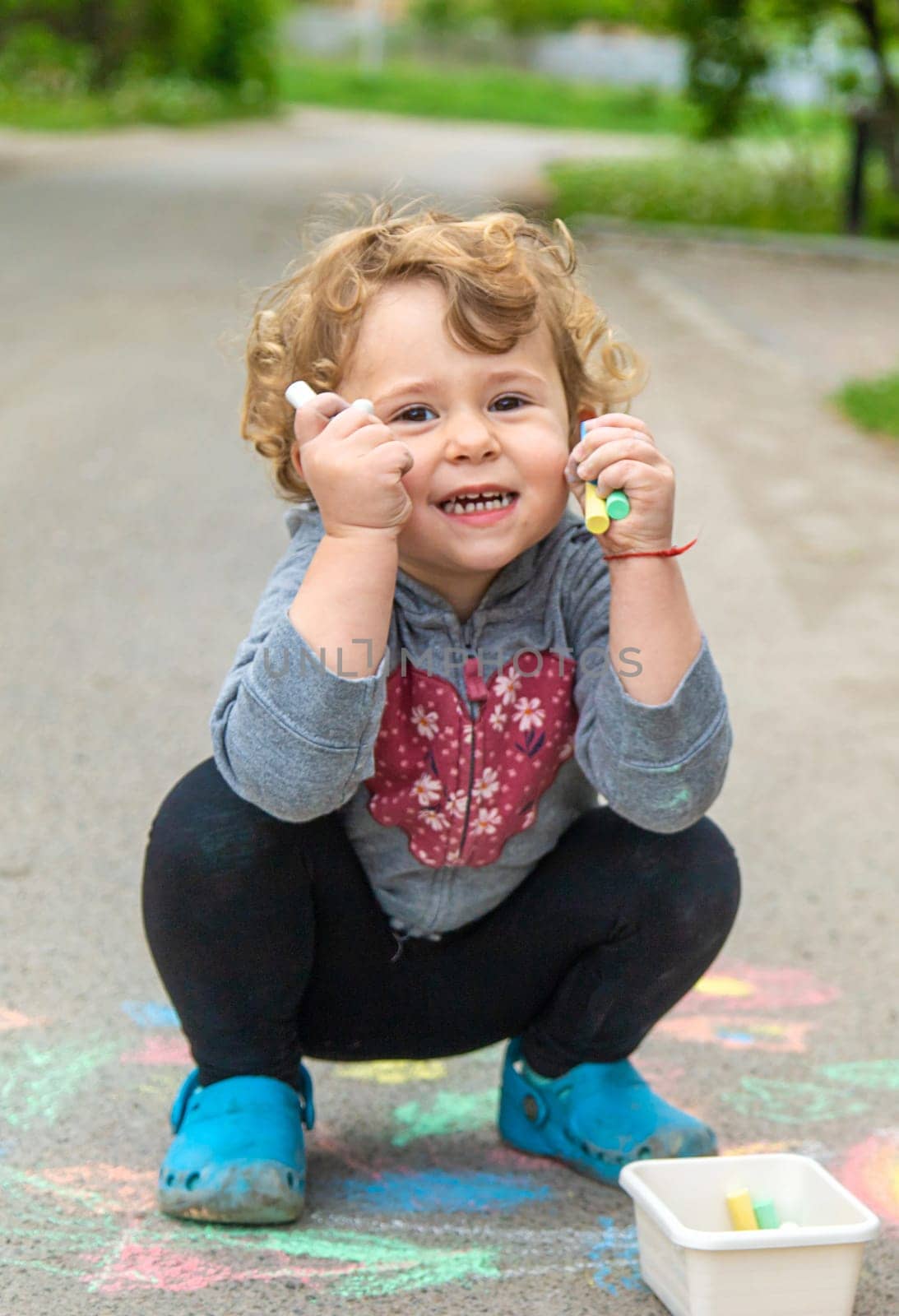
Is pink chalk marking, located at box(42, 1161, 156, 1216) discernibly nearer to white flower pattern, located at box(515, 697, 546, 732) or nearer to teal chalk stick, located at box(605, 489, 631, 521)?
white flower pattern, located at box(515, 697, 546, 732)

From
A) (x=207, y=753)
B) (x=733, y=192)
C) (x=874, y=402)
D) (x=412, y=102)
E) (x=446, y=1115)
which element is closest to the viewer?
(x=446, y=1115)

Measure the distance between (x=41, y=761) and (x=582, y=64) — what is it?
48727 mm

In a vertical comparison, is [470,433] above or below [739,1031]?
above

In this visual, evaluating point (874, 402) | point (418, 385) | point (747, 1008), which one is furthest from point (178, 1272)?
point (874, 402)

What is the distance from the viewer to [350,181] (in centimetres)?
1562

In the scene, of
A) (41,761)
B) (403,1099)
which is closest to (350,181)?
(41,761)

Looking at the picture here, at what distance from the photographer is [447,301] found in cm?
186

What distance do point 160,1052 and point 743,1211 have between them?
88cm

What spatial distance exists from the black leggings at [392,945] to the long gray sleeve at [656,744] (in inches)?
4.4

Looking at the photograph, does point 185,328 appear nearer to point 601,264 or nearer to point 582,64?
point 601,264

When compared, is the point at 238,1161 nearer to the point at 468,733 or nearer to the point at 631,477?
the point at 468,733

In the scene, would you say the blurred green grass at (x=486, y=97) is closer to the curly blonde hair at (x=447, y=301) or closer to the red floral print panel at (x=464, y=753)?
the curly blonde hair at (x=447, y=301)

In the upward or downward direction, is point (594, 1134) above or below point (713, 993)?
above

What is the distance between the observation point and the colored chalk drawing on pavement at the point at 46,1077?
214cm
